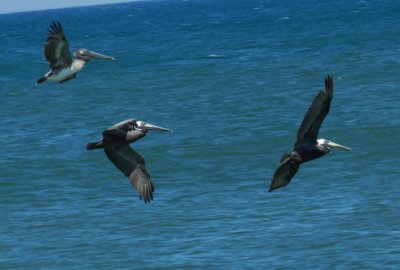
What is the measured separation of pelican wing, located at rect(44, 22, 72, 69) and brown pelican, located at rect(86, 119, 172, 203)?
8.77 feet

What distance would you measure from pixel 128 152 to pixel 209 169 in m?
32.1

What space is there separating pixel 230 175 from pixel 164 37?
9764 centimetres

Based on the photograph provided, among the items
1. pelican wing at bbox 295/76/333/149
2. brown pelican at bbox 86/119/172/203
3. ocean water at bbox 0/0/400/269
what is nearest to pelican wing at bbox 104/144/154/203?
brown pelican at bbox 86/119/172/203

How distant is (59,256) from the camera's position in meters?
41.7

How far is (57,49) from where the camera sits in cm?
2497

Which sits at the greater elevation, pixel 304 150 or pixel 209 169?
pixel 304 150

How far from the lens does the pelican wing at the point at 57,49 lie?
24719 mm

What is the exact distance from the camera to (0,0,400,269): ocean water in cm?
4100

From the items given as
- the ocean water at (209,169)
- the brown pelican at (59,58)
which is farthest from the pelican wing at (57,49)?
the ocean water at (209,169)

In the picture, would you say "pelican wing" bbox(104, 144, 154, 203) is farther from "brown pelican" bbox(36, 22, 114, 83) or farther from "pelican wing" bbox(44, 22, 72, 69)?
"pelican wing" bbox(44, 22, 72, 69)

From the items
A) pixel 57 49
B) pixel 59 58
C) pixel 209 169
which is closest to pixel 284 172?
pixel 59 58

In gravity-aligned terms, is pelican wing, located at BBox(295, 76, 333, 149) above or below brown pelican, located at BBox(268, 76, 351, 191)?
above

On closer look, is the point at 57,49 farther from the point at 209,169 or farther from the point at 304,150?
the point at 209,169

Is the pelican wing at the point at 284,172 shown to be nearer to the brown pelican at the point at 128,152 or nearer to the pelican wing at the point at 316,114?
the pelican wing at the point at 316,114
